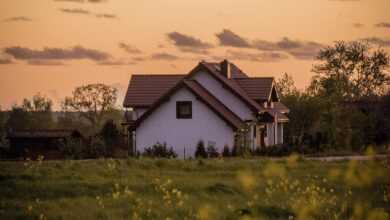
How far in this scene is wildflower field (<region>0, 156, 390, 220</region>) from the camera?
15.3m

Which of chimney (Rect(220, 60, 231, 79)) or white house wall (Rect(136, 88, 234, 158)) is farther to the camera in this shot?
chimney (Rect(220, 60, 231, 79))

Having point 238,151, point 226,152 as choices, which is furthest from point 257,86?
point 226,152

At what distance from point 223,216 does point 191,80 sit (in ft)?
116

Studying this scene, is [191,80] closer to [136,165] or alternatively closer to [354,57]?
[136,165]

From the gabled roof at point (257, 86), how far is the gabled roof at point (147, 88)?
4.25 meters

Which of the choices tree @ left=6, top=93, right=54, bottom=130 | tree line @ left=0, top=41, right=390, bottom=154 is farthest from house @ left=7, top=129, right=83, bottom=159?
tree @ left=6, top=93, right=54, bottom=130

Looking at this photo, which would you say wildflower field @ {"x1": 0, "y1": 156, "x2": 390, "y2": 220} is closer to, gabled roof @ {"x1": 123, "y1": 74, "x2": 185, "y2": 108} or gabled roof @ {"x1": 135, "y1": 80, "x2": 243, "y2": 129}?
gabled roof @ {"x1": 135, "y1": 80, "x2": 243, "y2": 129}

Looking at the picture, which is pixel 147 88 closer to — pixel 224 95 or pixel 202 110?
pixel 224 95

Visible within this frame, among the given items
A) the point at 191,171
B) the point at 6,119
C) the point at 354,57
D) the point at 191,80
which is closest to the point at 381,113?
the point at 191,80

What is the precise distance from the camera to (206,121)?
47.8 meters

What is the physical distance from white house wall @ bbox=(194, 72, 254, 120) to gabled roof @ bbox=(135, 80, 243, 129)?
2.20 meters

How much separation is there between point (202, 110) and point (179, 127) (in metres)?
1.71

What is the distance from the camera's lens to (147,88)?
55000mm

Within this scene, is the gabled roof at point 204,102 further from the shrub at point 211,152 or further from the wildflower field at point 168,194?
the wildflower field at point 168,194
